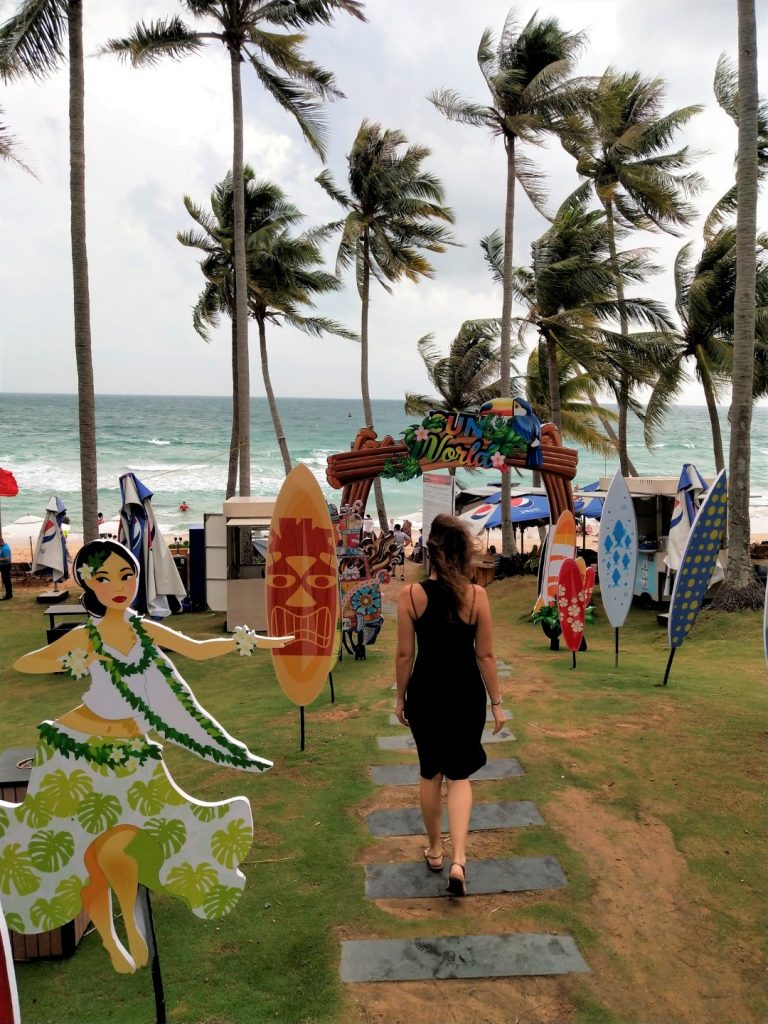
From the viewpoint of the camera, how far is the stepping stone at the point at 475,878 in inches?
152

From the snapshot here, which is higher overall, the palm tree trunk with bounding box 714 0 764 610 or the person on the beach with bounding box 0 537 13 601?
the palm tree trunk with bounding box 714 0 764 610

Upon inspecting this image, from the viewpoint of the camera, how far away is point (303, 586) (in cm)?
590

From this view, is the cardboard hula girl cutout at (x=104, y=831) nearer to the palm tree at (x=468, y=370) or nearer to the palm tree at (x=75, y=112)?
the palm tree at (x=75, y=112)

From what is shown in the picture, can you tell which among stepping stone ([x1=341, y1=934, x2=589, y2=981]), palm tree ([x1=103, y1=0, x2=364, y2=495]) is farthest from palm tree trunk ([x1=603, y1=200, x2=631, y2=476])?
stepping stone ([x1=341, y1=934, x2=589, y2=981])

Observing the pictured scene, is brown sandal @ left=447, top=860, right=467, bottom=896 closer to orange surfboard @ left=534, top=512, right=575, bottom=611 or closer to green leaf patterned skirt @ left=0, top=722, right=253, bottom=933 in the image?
green leaf patterned skirt @ left=0, top=722, right=253, bottom=933

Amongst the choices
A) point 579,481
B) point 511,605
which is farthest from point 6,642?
point 579,481

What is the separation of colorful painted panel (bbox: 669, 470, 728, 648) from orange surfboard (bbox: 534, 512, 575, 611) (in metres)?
2.31

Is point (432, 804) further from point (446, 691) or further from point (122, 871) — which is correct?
point (122, 871)

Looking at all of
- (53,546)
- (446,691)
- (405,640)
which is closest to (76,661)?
(405,640)

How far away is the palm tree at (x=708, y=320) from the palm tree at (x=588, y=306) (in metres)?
0.75

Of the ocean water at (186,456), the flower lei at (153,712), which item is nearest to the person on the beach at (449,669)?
the flower lei at (153,712)

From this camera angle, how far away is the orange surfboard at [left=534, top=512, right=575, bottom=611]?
30.4 ft

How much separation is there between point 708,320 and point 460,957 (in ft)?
53.6

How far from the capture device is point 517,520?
17.7 m
